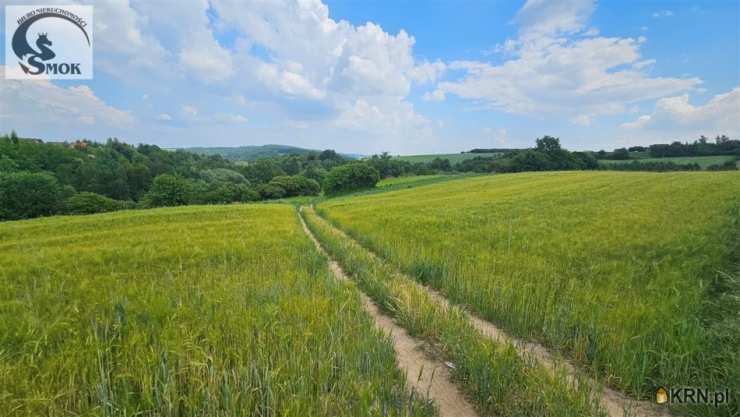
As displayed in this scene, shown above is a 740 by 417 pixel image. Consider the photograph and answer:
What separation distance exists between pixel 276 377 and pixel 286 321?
4.13ft

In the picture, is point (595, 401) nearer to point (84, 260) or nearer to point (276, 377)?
point (276, 377)

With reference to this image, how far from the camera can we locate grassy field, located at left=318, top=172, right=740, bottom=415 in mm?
3973

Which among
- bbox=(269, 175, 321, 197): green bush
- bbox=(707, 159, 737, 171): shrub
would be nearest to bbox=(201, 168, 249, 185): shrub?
bbox=(269, 175, 321, 197): green bush

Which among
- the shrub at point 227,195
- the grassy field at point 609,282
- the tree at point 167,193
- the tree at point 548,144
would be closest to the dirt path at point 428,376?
the grassy field at point 609,282

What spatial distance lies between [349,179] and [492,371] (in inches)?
3104

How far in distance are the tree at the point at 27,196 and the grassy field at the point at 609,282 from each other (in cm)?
7662

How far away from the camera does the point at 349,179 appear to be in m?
81.4

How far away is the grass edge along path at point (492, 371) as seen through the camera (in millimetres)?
3254

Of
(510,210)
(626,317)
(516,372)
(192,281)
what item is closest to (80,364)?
(192,281)

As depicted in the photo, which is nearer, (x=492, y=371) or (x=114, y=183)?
(x=492, y=371)

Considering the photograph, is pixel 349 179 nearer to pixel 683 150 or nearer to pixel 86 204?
pixel 86 204

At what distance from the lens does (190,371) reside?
141 inches

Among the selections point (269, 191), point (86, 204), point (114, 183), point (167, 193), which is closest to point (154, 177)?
point (114, 183)

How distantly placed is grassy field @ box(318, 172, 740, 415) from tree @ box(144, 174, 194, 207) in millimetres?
72218
